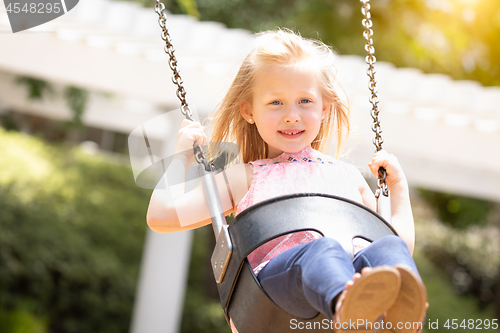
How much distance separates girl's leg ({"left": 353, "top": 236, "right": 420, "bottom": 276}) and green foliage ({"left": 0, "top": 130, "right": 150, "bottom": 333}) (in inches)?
184

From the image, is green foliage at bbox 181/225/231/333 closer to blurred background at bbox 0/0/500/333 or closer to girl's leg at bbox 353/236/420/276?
blurred background at bbox 0/0/500/333

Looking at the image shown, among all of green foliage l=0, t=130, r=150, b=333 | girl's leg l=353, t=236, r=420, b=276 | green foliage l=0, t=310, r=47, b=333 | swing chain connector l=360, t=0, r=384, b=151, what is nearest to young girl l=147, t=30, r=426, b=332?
girl's leg l=353, t=236, r=420, b=276

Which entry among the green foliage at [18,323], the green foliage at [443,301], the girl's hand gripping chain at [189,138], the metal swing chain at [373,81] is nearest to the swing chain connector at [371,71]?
the metal swing chain at [373,81]

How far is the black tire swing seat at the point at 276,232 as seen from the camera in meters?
1.13

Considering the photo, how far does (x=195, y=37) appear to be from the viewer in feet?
11.4

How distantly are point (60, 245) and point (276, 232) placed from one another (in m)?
4.97

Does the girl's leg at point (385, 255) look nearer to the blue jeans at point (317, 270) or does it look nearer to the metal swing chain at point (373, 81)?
the blue jeans at point (317, 270)

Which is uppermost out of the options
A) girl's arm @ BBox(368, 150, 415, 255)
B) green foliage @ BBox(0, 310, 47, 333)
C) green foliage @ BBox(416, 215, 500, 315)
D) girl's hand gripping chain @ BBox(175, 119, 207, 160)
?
girl's hand gripping chain @ BBox(175, 119, 207, 160)

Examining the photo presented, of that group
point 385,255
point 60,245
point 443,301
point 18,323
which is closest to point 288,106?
point 385,255

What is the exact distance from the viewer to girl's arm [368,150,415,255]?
56.7 inches

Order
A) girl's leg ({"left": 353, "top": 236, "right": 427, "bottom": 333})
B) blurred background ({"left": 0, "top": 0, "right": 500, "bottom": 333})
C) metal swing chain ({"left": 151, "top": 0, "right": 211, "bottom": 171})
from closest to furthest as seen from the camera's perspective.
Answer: girl's leg ({"left": 353, "top": 236, "right": 427, "bottom": 333}), metal swing chain ({"left": 151, "top": 0, "right": 211, "bottom": 171}), blurred background ({"left": 0, "top": 0, "right": 500, "bottom": 333})

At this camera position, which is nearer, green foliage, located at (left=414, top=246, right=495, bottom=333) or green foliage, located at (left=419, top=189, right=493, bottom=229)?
green foliage, located at (left=414, top=246, right=495, bottom=333)

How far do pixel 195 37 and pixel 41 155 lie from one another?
12.1 feet

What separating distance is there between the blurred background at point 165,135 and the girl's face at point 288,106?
22 cm
